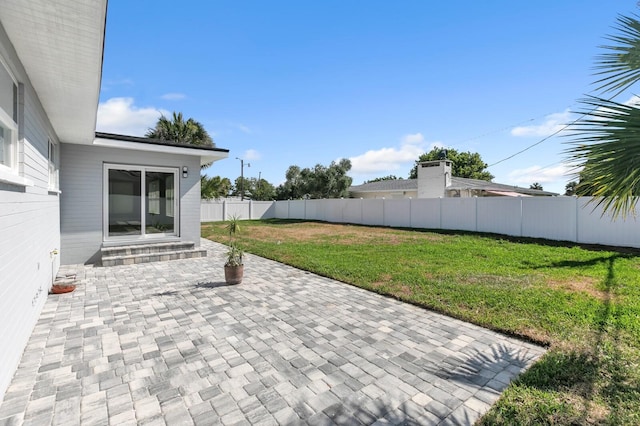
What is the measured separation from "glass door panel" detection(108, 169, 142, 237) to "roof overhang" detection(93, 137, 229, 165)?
811mm

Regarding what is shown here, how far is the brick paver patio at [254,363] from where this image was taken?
2.28 meters

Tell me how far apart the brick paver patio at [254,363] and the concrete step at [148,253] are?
2.62 m

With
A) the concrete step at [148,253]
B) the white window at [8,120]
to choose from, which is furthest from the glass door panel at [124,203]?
the white window at [8,120]

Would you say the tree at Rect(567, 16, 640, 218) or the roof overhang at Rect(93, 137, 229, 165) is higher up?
the roof overhang at Rect(93, 137, 229, 165)

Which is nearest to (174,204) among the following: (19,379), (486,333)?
(19,379)

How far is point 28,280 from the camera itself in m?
3.47

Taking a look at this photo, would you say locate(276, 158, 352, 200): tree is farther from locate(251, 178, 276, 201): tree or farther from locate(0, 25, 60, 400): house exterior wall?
locate(0, 25, 60, 400): house exterior wall

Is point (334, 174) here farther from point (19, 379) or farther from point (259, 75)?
point (19, 379)

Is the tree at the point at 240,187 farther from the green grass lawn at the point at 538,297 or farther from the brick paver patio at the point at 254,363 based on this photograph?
the brick paver patio at the point at 254,363

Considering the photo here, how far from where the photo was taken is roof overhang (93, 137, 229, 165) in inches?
300

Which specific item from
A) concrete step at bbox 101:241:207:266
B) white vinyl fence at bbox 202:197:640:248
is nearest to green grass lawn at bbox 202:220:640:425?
white vinyl fence at bbox 202:197:640:248

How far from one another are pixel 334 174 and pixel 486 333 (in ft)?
83.6

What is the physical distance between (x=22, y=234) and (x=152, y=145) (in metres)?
5.60

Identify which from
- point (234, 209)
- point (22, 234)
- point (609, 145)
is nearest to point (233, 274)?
point (22, 234)
